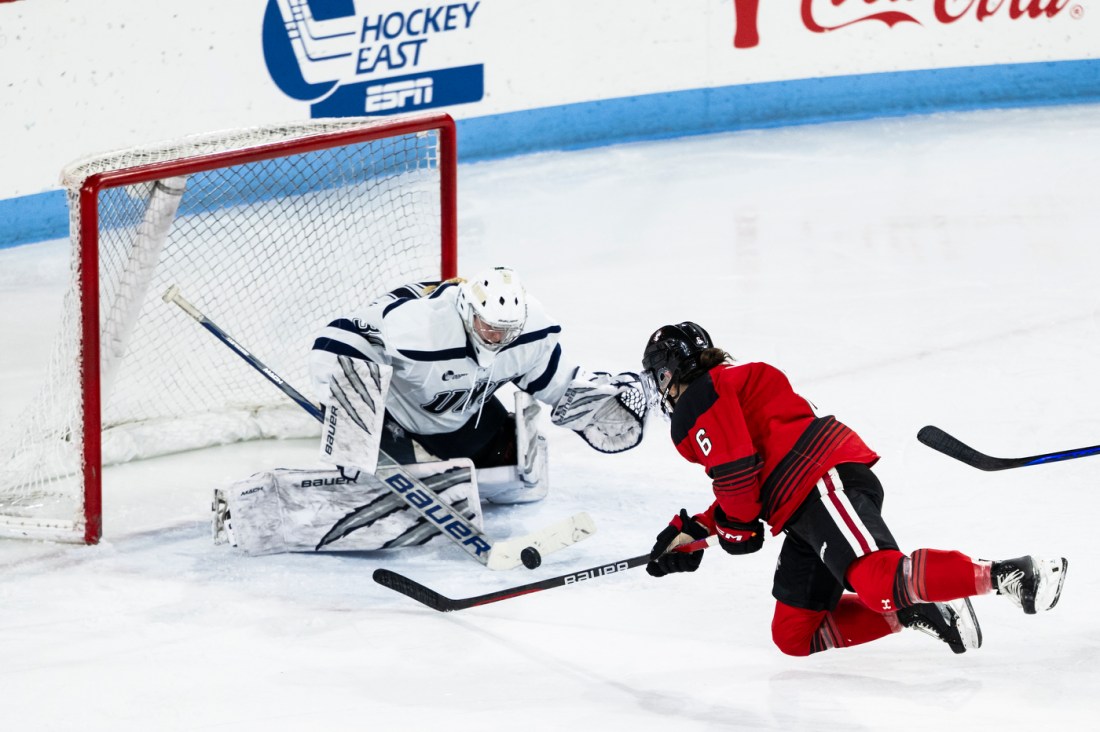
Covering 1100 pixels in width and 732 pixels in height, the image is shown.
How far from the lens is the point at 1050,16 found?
833 centimetres

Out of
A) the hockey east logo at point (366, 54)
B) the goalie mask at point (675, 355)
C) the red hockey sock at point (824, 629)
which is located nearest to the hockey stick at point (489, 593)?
the red hockey sock at point (824, 629)

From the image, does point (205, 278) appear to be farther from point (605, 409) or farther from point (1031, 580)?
point (1031, 580)

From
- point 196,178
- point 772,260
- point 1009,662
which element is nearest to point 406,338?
point 196,178

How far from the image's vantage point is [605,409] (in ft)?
12.7

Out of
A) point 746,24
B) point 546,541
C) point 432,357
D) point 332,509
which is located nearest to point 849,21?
point 746,24

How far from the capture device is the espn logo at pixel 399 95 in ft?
22.1

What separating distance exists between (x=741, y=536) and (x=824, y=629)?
267 mm

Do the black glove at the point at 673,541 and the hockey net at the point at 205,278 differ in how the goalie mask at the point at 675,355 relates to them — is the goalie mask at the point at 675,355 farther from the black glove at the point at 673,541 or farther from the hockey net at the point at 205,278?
the hockey net at the point at 205,278

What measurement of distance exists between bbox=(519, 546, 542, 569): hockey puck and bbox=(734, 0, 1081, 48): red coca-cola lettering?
493 cm

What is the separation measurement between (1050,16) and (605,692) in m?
6.49

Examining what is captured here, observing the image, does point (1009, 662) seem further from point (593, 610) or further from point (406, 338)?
point (406, 338)

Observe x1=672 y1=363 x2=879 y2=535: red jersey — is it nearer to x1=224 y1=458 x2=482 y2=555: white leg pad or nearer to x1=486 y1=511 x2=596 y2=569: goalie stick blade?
x1=486 y1=511 x2=596 y2=569: goalie stick blade

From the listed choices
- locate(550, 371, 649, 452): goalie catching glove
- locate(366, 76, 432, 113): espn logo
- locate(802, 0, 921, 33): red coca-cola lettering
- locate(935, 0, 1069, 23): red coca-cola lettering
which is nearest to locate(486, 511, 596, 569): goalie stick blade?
locate(550, 371, 649, 452): goalie catching glove

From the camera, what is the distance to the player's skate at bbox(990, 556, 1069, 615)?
8.68 feet
